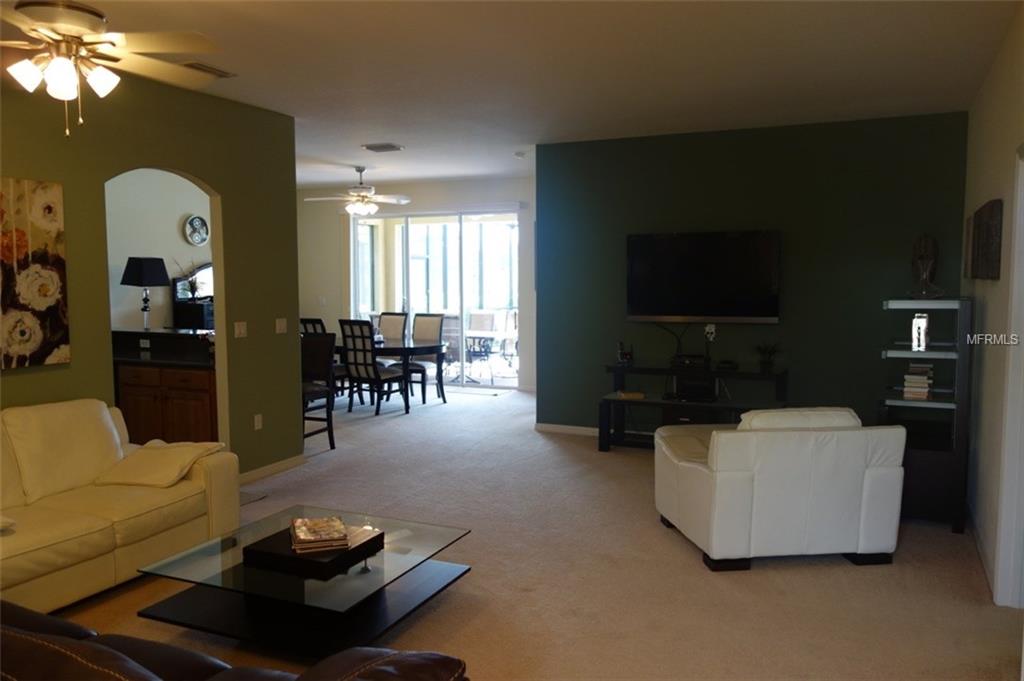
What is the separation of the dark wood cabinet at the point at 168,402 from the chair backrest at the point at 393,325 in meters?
4.04

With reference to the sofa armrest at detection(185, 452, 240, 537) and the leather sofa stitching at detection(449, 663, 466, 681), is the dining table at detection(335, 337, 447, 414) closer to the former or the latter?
the sofa armrest at detection(185, 452, 240, 537)

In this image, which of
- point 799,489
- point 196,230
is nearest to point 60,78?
point 799,489

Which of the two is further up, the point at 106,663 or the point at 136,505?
the point at 106,663

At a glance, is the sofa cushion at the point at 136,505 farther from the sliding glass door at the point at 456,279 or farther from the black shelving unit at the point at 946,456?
the sliding glass door at the point at 456,279

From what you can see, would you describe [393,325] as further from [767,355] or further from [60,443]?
[60,443]

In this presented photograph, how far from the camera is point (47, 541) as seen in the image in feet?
A: 10.0

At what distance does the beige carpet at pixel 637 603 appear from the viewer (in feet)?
9.48

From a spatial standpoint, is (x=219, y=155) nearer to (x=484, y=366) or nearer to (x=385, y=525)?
(x=385, y=525)

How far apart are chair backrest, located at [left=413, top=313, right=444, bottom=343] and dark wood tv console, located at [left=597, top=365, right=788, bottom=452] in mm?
3093

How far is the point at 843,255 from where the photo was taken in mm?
6016

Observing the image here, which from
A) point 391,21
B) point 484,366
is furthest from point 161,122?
point 484,366

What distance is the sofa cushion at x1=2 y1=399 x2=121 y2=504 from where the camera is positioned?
3568 mm

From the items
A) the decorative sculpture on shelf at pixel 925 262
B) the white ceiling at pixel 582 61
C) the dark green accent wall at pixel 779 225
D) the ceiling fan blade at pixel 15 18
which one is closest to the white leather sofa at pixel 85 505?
the ceiling fan blade at pixel 15 18

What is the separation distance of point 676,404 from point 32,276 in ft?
14.9
